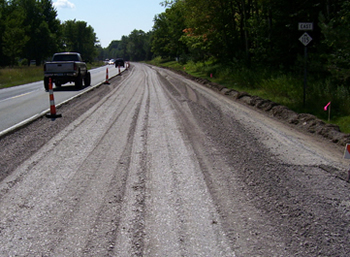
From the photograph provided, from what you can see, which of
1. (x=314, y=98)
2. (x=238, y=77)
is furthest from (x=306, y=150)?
(x=238, y=77)

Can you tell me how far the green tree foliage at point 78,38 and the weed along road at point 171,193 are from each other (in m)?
109

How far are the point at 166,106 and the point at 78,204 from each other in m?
9.10

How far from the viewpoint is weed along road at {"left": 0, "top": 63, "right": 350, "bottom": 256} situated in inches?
137

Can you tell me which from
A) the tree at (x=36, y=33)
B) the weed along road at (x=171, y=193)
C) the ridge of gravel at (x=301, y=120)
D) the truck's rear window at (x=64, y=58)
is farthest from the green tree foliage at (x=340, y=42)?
the tree at (x=36, y=33)

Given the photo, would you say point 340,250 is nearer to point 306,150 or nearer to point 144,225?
point 144,225

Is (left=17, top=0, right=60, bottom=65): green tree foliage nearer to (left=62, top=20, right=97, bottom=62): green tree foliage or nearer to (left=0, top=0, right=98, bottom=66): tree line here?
(left=0, top=0, right=98, bottom=66): tree line

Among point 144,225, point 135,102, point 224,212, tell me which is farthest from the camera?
point 135,102

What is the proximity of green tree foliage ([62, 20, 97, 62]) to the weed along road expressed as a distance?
109m

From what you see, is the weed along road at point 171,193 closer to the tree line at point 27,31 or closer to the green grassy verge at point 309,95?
the green grassy verge at point 309,95

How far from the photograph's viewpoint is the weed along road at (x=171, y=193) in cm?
347

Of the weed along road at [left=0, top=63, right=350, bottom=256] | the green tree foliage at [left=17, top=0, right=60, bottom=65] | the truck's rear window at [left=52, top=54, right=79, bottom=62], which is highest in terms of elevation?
the green tree foliage at [left=17, top=0, right=60, bottom=65]

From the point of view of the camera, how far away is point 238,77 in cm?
2333

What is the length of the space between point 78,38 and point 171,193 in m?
123

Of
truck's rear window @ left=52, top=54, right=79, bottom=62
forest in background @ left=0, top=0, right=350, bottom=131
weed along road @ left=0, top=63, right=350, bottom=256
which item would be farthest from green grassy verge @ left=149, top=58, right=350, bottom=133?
truck's rear window @ left=52, top=54, right=79, bottom=62
